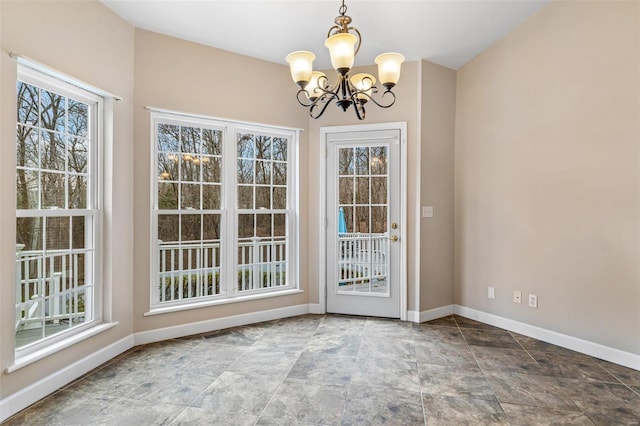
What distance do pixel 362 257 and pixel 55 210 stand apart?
293 centimetres

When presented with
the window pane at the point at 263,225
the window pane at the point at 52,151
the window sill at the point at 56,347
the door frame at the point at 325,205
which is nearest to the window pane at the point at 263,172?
the window pane at the point at 263,225

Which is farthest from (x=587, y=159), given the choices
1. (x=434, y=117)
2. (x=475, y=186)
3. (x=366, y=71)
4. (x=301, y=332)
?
(x=301, y=332)

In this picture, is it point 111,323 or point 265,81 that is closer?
point 111,323

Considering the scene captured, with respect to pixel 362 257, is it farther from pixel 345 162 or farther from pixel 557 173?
pixel 557 173

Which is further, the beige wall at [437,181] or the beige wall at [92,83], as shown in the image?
the beige wall at [437,181]

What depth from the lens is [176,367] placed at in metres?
2.75

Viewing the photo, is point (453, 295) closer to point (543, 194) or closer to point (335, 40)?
point (543, 194)

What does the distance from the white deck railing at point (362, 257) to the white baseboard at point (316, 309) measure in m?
0.39

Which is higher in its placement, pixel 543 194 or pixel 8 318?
pixel 543 194

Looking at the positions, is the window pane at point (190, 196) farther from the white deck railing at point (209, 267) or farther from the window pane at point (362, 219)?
the window pane at point (362, 219)

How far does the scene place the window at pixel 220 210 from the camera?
3.43 m

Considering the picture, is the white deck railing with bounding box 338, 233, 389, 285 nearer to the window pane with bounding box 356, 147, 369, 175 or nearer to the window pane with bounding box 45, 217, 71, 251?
the window pane with bounding box 356, 147, 369, 175

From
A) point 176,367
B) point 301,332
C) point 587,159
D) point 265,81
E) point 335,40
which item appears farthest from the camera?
point 265,81

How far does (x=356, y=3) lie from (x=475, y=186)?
230 cm
